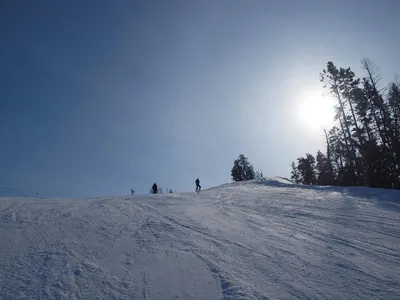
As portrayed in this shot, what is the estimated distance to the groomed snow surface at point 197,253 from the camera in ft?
21.4

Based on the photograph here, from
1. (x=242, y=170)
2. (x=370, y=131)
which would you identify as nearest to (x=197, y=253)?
(x=370, y=131)

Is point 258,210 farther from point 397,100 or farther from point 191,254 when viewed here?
point 397,100

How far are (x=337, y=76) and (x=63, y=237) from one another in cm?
3717

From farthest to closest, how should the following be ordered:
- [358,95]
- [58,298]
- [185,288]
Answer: [358,95], [185,288], [58,298]

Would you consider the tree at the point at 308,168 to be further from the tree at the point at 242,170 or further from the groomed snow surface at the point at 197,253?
the groomed snow surface at the point at 197,253

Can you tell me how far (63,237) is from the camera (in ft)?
32.4

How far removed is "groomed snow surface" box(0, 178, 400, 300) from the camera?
6.54 metres

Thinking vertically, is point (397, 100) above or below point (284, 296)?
above

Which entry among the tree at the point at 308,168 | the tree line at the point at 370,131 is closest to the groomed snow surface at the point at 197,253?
the tree line at the point at 370,131

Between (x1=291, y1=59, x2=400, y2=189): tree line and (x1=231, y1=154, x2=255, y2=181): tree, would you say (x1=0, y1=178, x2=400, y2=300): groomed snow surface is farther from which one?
(x1=231, y1=154, x2=255, y2=181): tree

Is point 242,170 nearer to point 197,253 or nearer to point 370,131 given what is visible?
point 370,131

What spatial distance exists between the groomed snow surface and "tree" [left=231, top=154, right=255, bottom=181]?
54.3 meters

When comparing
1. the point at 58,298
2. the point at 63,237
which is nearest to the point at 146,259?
the point at 58,298

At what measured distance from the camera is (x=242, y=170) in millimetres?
70438
